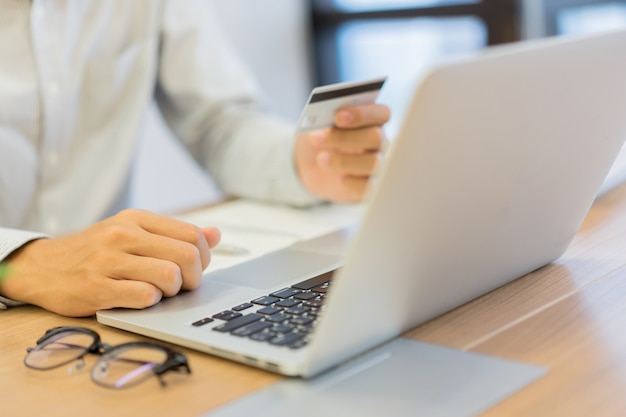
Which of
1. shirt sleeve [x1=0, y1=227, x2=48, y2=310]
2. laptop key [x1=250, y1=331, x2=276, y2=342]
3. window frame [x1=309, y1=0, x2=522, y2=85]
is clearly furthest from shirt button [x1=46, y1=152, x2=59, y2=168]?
window frame [x1=309, y1=0, x2=522, y2=85]

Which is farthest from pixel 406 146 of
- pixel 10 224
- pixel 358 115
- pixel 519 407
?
pixel 10 224

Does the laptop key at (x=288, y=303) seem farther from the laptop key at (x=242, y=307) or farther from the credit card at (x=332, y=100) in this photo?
the credit card at (x=332, y=100)

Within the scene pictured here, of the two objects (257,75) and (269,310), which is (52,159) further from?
(257,75)

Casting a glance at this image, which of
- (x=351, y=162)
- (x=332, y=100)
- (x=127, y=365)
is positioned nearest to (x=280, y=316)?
(x=127, y=365)

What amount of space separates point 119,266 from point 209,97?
78 centimetres

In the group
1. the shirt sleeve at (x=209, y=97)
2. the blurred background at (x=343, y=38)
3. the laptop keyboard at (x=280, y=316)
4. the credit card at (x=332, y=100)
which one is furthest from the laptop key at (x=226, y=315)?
the blurred background at (x=343, y=38)

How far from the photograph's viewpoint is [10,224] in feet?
4.48

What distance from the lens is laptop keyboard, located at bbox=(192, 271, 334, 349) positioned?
2.07 ft

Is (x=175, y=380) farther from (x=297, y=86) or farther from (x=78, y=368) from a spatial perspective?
(x=297, y=86)

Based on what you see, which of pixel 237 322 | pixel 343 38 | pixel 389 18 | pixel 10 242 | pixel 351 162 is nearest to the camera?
pixel 237 322

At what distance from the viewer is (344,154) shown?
116 centimetres

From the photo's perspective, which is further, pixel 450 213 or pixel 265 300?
pixel 265 300

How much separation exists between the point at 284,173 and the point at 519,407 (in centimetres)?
78

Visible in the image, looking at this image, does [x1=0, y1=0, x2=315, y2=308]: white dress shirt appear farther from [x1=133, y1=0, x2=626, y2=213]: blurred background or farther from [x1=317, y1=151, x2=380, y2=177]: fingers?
[x1=133, y1=0, x2=626, y2=213]: blurred background
